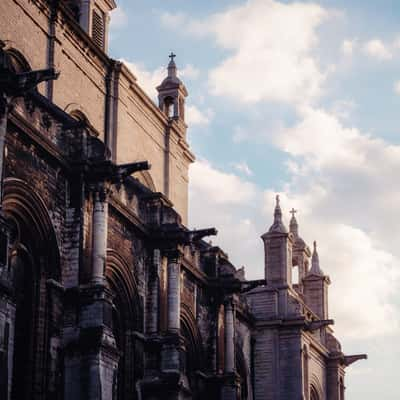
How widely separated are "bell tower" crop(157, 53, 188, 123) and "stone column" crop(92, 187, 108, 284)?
18659 millimetres

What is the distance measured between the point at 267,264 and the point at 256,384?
5844mm

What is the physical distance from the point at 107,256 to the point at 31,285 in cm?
404

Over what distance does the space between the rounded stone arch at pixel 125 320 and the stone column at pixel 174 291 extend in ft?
4.49

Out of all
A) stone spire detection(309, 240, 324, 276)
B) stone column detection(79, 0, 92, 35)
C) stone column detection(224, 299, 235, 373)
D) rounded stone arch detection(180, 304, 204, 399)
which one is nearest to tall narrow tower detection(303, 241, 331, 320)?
stone spire detection(309, 240, 324, 276)

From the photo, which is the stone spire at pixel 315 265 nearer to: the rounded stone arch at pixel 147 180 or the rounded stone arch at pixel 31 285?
the rounded stone arch at pixel 147 180

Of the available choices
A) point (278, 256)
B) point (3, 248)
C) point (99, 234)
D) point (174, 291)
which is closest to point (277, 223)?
point (278, 256)

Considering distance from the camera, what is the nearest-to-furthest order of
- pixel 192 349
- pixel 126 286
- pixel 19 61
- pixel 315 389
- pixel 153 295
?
pixel 126 286 < pixel 153 295 < pixel 19 61 < pixel 192 349 < pixel 315 389

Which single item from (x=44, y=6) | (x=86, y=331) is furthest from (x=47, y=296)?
(x=44, y=6)

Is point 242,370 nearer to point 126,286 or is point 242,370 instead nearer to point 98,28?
point 126,286

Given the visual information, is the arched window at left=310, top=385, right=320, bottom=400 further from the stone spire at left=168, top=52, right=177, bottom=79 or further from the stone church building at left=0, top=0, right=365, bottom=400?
the stone spire at left=168, top=52, right=177, bottom=79

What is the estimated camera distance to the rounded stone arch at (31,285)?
28562 mm

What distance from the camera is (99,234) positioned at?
3116 centimetres

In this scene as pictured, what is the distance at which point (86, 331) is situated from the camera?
29797 millimetres

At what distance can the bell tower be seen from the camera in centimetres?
5006
